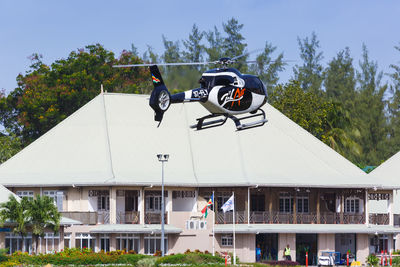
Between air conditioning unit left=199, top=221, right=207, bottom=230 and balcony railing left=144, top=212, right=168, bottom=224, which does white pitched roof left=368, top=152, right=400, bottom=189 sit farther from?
balcony railing left=144, top=212, right=168, bottom=224

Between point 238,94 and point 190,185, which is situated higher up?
point 238,94

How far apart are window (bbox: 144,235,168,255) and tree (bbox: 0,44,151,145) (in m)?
31.0

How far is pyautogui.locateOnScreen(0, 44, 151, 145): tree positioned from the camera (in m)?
95.4

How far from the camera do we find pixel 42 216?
59438mm

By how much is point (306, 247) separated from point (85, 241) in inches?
673

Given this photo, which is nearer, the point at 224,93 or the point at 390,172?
the point at 224,93

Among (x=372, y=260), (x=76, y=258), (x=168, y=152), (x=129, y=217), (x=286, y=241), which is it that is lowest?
(x=372, y=260)

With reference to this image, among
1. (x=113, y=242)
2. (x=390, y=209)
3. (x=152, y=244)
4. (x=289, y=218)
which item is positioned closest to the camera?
(x=113, y=242)

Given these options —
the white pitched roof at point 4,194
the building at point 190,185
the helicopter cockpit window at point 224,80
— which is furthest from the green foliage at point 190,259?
the helicopter cockpit window at point 224,80

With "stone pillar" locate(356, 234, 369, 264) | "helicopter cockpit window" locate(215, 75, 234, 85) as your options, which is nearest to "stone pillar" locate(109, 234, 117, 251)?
"stone pillar" locate(356, 234, 369, 264)

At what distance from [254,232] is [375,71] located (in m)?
70.7

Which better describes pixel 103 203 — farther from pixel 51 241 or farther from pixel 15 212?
pixel 15 212

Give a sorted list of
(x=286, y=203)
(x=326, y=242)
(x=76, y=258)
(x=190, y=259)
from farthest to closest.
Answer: (x=286, y=203), (x=326, y=242), (x=190, y=259), (x=76, y=258)

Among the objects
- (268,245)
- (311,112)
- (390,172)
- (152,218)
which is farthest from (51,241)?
(311,112)
